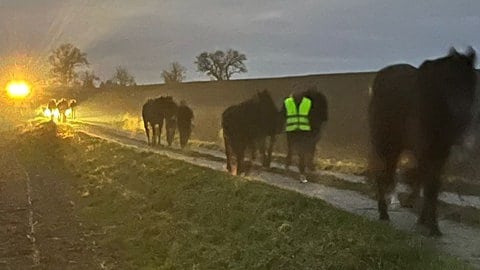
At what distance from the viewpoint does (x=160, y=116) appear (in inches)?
1412

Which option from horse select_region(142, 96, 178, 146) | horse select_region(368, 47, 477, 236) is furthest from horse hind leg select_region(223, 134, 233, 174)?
horse select_region(142, 96, 178, 146)

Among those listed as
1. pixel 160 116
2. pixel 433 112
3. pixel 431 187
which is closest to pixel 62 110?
pixel 160 116

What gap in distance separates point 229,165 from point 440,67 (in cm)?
1119

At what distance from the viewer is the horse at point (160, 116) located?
117ft

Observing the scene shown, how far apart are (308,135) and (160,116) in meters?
16.3

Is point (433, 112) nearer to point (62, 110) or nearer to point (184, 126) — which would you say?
point (184, 126)

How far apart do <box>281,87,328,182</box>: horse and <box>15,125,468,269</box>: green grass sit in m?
2.06

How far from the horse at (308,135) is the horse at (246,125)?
1.56ft

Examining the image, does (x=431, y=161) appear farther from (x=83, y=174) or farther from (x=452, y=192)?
(x=83, y=174)

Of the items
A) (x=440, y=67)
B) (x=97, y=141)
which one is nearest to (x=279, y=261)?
(x=440, y=67)

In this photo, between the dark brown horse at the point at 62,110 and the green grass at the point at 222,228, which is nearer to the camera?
the green grass at the point at 222,228

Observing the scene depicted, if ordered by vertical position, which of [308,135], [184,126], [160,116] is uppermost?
[308,135]

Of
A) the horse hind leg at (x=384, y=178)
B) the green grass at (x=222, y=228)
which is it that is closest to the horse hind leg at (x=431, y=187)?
the green grass at (x=222, y=228)

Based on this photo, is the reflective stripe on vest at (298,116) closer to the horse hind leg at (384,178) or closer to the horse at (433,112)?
the horse hind leg at (384,178)
